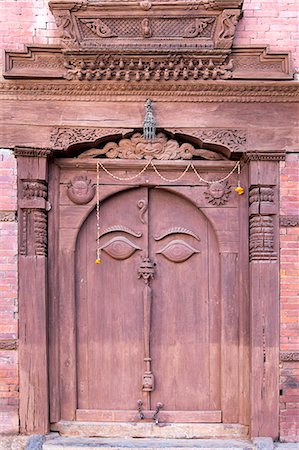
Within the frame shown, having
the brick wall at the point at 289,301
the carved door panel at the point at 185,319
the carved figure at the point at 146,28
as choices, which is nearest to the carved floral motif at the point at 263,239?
the brick wall at the point at 289,301

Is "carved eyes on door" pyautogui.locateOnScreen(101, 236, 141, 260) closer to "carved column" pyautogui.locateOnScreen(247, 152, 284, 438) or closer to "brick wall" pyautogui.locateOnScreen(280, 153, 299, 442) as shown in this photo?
"carved column" pyautogui.locateOnScreen(247, 152, 284, 438)

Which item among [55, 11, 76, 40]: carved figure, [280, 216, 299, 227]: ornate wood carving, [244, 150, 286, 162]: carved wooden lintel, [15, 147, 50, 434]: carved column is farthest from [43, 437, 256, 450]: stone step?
[55, 11, 76, 40]: carved figure

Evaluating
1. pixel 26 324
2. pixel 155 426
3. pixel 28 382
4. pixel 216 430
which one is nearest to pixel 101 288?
pixel 26 324

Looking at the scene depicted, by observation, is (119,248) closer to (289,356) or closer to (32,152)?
(32,152)

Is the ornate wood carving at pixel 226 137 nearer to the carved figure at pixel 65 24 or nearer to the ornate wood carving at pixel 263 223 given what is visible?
the ornate wood carving at pixel 263 223

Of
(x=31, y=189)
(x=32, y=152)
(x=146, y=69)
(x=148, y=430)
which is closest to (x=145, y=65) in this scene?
(x=146, y=69)

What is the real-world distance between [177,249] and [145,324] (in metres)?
0.72

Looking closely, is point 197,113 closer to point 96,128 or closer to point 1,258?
point 96,128

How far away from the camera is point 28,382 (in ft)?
14.4

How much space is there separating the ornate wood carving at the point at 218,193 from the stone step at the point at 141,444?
205 centimetres

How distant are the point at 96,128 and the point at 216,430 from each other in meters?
2.81

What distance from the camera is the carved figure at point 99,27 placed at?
435 cm

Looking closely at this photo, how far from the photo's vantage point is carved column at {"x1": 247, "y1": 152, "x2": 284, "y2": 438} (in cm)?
438

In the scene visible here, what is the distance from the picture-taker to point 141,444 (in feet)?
14.6
